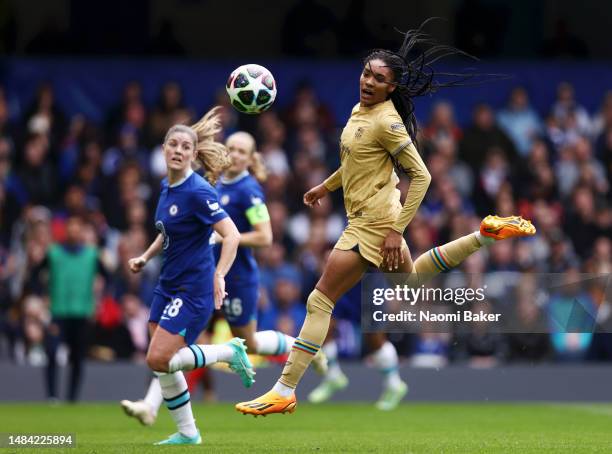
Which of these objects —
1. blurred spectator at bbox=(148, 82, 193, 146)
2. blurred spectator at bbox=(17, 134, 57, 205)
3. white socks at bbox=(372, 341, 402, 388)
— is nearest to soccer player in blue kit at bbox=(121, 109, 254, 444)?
white socks at bbox=(372, 341, 402, 388)

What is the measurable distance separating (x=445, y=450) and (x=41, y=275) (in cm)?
861

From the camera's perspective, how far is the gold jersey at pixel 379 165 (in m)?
9.24

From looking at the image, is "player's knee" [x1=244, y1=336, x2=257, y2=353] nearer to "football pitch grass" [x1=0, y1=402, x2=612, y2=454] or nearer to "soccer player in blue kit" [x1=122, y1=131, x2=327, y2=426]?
"soccer player in blue kit" [x1=122, y1=131, x2=327, y2=426]

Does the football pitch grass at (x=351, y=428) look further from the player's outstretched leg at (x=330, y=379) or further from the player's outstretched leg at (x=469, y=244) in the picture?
the player's outstretched leg at (x=469, y=244)

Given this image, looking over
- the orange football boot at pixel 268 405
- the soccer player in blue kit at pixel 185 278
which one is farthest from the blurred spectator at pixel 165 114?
the orange football boot at pixel 268 405

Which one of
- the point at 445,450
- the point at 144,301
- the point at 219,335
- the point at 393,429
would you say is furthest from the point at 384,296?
the point at 144,301

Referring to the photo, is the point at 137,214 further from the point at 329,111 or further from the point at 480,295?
the point at 480,295

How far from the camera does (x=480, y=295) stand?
1388 centimetres

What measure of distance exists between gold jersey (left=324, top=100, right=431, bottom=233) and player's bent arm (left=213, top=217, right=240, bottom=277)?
2.73ft

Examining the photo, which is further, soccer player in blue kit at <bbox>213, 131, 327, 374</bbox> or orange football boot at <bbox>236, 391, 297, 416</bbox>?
soccer player in blue kit at <bbox>213, 131, 327, 374</bbox>

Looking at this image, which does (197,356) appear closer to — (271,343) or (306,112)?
(271,343)

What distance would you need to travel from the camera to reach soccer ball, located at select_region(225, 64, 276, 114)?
34.0ft

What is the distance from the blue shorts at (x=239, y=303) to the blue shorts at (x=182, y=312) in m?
1.57

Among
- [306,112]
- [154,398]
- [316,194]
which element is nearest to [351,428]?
[154,398]
